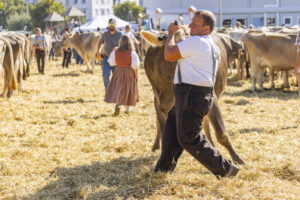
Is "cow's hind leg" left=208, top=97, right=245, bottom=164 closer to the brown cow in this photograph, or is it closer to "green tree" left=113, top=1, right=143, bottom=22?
the brown cow

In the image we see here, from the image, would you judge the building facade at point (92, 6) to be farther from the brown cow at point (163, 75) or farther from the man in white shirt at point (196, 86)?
the man in white shirt at point (196, 86)

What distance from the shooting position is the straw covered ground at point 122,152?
4.72 metres

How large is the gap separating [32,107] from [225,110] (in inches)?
172

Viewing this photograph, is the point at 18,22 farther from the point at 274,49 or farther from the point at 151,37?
the point at 151,37

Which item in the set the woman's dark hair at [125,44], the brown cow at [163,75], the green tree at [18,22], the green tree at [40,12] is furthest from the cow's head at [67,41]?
the green tree at [18,22]

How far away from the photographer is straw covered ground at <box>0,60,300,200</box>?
472 cm

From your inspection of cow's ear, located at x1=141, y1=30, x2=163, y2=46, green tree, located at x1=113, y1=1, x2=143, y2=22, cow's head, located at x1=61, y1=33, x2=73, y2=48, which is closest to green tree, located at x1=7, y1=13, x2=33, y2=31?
green tree, located at x1=113, y1=1, x2=143, y2=22

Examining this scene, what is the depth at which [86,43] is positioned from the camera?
20.2 meters

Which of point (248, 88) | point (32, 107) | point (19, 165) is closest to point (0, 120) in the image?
point (32, 107)

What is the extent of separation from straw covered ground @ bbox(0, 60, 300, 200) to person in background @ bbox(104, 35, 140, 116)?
40cm

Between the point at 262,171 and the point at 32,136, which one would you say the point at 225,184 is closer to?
the point at 262,171

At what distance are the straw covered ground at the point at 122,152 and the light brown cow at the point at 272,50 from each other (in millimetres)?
791

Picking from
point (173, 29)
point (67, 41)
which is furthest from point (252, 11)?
point (173, 29)

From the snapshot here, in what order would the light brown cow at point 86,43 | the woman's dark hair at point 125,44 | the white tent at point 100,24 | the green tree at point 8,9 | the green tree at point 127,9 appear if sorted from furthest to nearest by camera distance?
the green tree at point 127,9
the green tree at point 8,9
the white tent at point 100,24
the light brown cow at point 86,43
the woman's dark hair at point 125,44
